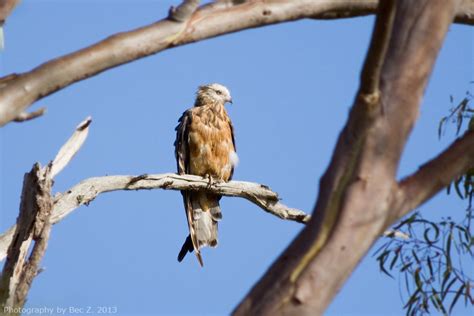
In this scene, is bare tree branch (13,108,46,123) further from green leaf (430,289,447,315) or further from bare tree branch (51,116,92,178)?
green leaf (430,289,447,315)

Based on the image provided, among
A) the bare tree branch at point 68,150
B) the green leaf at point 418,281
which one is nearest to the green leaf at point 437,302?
the green leaf at point 418,281

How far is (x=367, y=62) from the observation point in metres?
1.96

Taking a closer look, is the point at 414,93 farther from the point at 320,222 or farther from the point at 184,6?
the point at 184,6

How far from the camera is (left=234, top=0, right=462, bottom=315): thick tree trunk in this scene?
6.14 ft

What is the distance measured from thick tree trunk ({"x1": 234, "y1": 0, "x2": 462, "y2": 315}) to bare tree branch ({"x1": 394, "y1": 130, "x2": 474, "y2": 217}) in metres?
0.04

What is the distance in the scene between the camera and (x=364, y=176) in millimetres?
1976

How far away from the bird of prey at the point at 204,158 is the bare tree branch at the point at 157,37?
385 centimetres

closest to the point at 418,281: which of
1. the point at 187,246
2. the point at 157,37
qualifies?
the point at 187,246

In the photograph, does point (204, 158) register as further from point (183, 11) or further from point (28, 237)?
point (183, 11)

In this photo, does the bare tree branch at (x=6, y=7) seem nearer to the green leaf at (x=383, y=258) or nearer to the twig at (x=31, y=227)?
the twig at (x=31, y=227)

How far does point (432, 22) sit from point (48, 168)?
2.12m

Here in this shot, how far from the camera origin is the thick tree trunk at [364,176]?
6.14ft

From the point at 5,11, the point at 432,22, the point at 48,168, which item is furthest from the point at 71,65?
the point at 48,168

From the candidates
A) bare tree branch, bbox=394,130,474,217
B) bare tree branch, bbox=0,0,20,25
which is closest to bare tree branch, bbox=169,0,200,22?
bare tree branch, bbox=0,0,20,25
